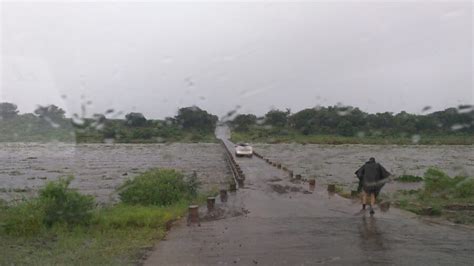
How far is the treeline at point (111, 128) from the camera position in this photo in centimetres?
7038

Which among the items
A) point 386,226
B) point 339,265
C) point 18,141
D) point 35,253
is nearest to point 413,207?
point 386,226

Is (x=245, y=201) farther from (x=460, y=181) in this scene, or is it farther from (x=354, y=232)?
(x=460, y=181)

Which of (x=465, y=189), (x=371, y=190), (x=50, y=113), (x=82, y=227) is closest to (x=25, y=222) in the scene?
(x=82, y=227)

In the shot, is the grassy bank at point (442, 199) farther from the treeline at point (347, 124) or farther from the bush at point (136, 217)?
the treeline at point (347, 124)

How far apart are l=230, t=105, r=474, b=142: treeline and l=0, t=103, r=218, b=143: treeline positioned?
6.30m

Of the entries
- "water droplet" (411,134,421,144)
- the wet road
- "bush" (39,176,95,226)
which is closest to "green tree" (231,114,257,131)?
"water droplet" (411,134,421,144)

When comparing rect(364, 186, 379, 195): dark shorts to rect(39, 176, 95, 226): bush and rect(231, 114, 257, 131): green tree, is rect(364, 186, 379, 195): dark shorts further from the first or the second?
rect(231, 114, 257, 131): green tree

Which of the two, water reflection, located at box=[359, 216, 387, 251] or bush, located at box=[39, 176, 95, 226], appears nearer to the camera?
water reflection, located at box=[359, 216, 387, 251]

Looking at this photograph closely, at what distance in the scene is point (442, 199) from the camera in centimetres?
1738

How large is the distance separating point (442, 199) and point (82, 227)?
484 inches

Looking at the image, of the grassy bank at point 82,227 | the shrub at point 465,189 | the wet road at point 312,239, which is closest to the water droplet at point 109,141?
the grassy bank at point 82,227

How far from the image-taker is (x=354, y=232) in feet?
36.9

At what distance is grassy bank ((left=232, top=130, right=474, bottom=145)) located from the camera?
8194cm

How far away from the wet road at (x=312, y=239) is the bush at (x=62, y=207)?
258cm
